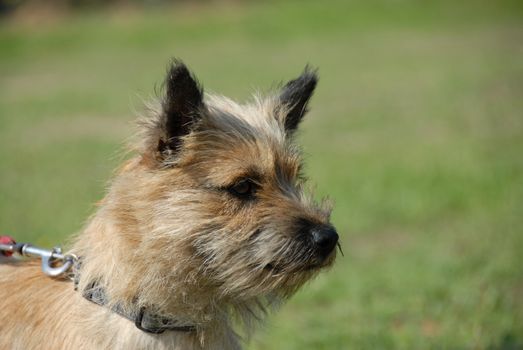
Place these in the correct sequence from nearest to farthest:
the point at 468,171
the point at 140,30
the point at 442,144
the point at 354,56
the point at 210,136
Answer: the point at 210,136 < the point at 468,171 < the point at 442,144 < the point at 354,56 < the point at 140,30

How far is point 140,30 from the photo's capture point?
32.4 meters

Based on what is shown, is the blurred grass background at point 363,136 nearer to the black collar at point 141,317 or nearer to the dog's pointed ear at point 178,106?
the dog's pointed ear at point 178,106

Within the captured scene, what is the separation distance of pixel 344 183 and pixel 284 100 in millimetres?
5814

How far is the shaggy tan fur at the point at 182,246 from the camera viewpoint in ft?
10.6

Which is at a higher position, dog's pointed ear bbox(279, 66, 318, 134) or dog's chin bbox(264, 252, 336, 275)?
dog's pointed ear bbox(279, 66, 318, 134)

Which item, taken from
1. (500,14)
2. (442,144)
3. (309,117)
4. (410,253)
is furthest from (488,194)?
(500,14)

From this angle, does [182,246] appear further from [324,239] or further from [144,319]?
[324,239]

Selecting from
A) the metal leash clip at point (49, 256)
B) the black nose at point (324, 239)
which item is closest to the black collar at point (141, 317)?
the metal leash clip at point (49, 256)

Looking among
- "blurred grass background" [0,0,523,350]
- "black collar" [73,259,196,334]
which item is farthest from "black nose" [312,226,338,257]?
"blurred grass background" [0,0,523,350]

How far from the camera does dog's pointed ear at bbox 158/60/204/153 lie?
3.18 metres

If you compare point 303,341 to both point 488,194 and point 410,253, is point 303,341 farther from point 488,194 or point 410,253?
point 488,194

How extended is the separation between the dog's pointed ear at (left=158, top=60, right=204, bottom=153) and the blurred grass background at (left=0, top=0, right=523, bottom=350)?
1.66ft

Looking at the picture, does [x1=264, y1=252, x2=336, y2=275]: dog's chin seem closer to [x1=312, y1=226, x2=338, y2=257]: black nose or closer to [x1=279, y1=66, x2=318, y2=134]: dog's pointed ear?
[x1=312, y1=226, x2=338, y2=257]: black nose

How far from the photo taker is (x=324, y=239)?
3275mm
